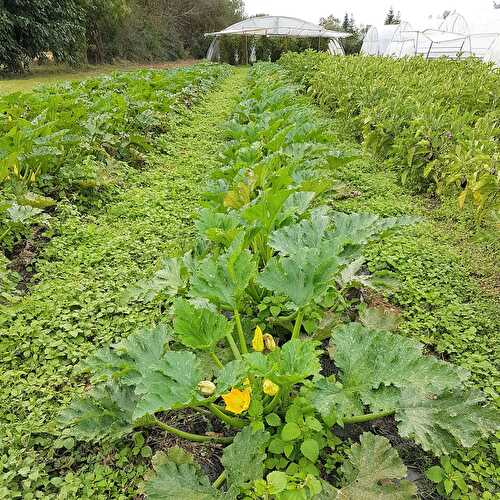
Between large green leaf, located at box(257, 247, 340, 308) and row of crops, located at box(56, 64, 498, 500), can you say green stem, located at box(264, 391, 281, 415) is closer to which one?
row of crops, located at box(56, 64, 498, 500)

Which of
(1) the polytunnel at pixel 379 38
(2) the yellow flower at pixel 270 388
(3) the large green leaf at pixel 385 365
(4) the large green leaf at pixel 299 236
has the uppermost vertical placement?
(4) the large green leaf at pixel 299 236

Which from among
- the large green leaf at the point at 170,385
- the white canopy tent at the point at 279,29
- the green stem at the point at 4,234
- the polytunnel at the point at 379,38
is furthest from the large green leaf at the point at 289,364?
the white canopy tent at the point at 279,29

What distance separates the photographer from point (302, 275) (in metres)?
2.01

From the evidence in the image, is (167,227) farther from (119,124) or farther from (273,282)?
(119,124)

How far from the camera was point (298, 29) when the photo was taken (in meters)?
30.8

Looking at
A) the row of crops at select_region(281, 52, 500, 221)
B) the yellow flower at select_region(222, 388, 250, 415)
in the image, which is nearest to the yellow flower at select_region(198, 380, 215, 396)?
the yellow flower at select_region(222, 388, 250, 415)

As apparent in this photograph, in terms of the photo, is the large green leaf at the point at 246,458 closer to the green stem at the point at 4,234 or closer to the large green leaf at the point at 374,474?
the large green leaf at the point at 374,474

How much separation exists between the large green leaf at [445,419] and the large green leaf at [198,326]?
757mm

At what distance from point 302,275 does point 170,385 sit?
0.75 m

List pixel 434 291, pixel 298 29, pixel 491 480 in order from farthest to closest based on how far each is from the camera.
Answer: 1. pixel 298 29
2. pixel 434 291
3. pixel 491 480

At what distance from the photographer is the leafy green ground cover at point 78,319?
1.94 m

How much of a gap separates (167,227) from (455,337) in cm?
264

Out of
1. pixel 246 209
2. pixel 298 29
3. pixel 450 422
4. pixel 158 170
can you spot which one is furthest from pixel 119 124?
pixel 298 29

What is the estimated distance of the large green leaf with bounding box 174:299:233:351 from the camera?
6.07 feet
